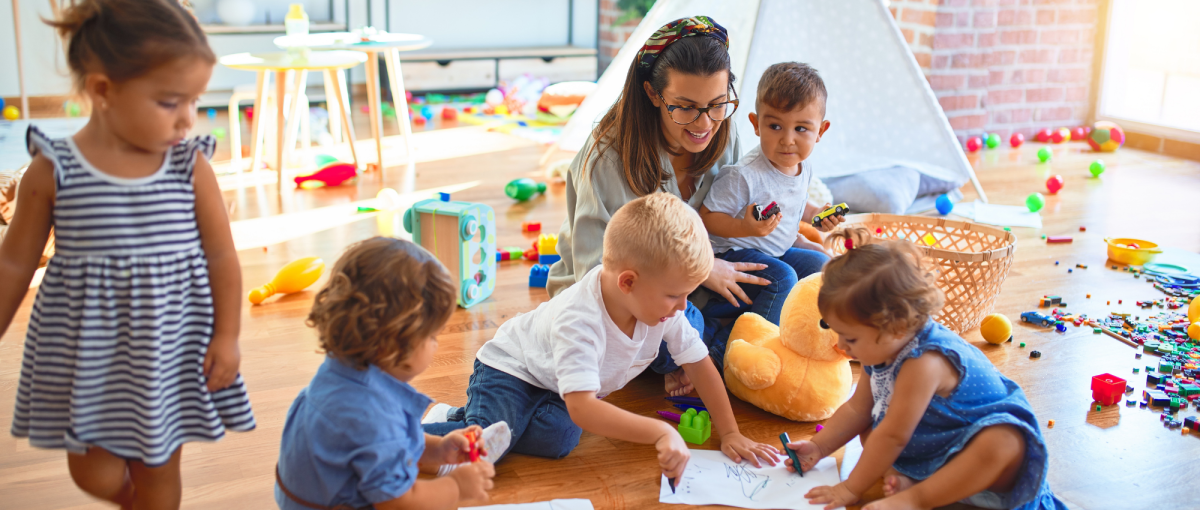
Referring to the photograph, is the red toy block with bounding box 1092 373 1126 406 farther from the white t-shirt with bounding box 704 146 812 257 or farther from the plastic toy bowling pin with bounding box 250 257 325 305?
the plastic toy bowling pin with bounding box 250 257 325 305

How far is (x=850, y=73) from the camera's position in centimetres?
283

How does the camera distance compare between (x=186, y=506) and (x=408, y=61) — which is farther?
(x=408, y=61)

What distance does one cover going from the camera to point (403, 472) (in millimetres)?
971

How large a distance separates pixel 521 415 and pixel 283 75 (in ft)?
6.23

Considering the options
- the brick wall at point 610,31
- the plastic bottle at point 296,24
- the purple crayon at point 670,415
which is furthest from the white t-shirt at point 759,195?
the brick wall at point 610,31

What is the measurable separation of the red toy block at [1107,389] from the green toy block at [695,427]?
0.70 metres

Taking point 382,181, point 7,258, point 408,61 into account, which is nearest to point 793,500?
point 7,258

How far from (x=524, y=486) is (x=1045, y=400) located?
94 centimetres

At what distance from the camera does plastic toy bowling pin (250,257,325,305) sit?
202 centimetres

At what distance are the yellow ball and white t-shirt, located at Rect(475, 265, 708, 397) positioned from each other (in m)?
0.75

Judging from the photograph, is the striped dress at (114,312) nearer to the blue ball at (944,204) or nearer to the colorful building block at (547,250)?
the colorful building block at (547,250)

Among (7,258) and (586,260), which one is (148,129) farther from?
(586,260)

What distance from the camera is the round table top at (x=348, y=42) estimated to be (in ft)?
9.60

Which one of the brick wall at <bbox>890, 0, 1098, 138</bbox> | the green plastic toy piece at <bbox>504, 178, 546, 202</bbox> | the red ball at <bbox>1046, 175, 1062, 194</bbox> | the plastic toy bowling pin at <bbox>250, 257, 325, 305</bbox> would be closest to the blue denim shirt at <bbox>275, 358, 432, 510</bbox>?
the plastic toy bowling pin at <bbox>250, 257, 325, 305</bbox>
